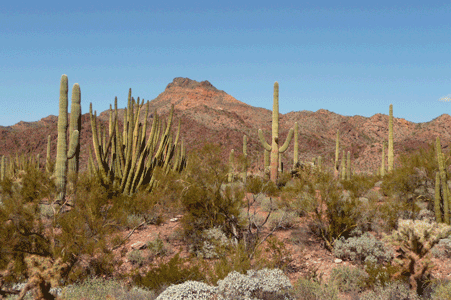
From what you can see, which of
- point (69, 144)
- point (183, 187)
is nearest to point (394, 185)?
point (183, 187)

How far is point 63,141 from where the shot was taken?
11.5 meters

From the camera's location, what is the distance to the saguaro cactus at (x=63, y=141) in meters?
11.0

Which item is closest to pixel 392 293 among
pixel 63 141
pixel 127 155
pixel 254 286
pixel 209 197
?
pixel 254 286

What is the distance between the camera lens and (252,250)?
7547 mm

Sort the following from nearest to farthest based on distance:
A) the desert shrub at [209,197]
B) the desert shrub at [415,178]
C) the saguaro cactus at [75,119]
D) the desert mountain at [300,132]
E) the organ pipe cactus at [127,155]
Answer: the desert shrub at [209,197]
the desert shrub at [415,178]
the saguaro cactus at [75,119]
the organ pipe cactus at [127,155]
the desert mountain at [300,132]

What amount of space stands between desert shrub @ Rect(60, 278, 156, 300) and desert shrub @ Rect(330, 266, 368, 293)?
3.68 metres

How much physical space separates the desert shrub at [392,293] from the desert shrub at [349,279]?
1.13 feet

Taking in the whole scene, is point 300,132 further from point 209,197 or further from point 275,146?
point 209,197

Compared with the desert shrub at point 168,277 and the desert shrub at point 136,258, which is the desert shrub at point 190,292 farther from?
the desert shrub at point 136,258

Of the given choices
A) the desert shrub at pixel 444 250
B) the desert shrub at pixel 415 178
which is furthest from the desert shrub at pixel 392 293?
the desert shrub at pixel 415 178

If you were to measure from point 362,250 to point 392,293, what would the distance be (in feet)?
7.06

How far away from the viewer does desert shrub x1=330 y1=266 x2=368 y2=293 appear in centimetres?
651

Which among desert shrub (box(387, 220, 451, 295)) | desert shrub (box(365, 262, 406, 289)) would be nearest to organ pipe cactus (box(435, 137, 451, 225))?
desert shrub (box(387, 220, 451, 295))

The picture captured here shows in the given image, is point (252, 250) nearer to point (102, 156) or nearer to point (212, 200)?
point (212, 200)
